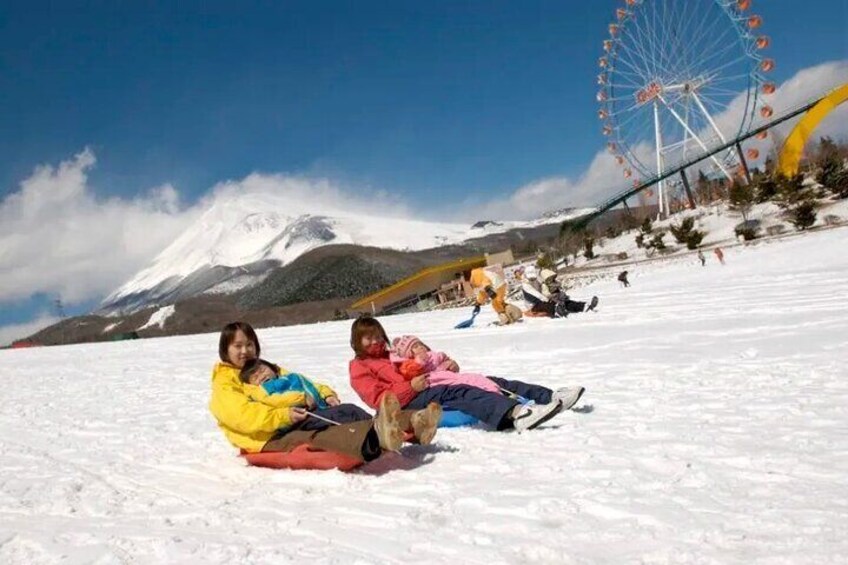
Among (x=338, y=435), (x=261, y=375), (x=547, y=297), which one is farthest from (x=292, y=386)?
(x=547, y=297)

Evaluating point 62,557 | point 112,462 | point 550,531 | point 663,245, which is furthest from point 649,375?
point 663,245

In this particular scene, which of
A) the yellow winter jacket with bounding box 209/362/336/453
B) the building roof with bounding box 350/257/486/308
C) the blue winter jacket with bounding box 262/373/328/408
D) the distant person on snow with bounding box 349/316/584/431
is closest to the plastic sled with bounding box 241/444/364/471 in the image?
the yellow winter jacket with bounding box 209/362/336/453

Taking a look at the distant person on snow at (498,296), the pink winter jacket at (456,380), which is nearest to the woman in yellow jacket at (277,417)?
the pink winter jacket at (456,380)

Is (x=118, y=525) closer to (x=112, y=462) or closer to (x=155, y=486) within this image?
(x=155, y=486)

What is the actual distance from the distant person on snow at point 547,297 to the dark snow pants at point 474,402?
11.8 metres

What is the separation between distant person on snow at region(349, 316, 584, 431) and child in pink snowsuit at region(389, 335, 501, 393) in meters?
0.10

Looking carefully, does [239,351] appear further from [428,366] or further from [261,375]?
[428,366]

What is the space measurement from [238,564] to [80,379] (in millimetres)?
13111

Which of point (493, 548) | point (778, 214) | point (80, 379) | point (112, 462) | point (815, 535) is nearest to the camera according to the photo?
point (815, 535)

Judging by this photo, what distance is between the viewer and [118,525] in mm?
3836

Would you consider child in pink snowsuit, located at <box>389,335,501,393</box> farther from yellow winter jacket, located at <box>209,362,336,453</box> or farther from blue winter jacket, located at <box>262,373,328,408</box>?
yellow winter jacket, located at <box>209,362,336,453</box>

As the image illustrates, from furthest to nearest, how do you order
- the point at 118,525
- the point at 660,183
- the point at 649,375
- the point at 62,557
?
the point at 660,183 < the point at 649,375 < the point at 118,525 < the point at 62,557

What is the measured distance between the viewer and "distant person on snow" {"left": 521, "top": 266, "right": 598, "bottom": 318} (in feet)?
57.8

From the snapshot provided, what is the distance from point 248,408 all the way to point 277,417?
0.23m
